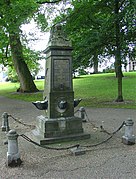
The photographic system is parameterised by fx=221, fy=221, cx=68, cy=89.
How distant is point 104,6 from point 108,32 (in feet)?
5.90

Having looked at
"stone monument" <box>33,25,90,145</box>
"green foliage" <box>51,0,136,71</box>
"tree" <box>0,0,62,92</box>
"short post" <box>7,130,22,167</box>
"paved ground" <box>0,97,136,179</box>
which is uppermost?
"tree" <box>0,0,62,92</box>

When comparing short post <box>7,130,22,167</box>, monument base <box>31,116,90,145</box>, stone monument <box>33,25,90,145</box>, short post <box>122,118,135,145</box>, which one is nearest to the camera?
short post <box>7,130,22,167</box>

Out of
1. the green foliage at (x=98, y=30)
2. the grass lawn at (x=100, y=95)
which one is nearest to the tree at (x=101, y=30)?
the green foliage at (x=98, y=30)

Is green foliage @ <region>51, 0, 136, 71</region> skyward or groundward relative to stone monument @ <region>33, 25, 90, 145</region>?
skyward

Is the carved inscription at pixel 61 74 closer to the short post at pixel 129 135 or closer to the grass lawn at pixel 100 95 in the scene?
the short post at pixel 129 135

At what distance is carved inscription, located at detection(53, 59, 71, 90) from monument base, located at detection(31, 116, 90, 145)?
0.98 m

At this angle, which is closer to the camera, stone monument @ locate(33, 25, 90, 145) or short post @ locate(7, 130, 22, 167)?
short post @ locate(7, 130, 22, 167)

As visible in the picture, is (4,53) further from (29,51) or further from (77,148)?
(77,148)

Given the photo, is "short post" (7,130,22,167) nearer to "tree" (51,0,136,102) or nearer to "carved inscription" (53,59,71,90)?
"carved inscription" (53,59,71,90)

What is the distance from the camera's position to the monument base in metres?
6.14

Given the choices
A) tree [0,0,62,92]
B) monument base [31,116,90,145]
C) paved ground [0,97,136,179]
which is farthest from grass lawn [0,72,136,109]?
paved ground [0,97,136,179]

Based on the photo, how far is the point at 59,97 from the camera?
655 centimetres

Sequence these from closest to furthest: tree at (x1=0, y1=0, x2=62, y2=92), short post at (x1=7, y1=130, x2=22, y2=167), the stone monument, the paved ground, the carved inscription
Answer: the paved ground, short post at (x1=7, y1=130, x2=22, y2=167), the stone monument, the carved inscription, tree at (x1=0, y1=0, x2=62, y2=92)

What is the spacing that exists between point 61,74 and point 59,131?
65.4 inches
